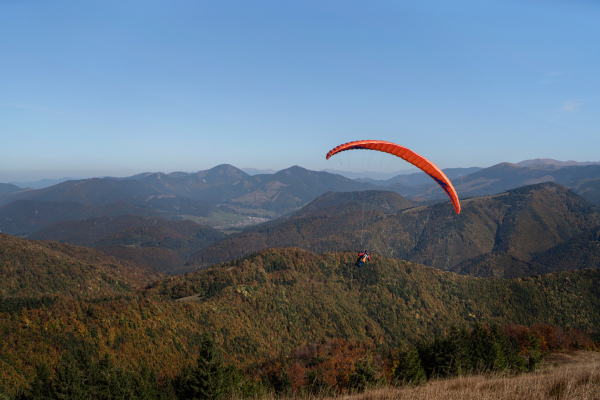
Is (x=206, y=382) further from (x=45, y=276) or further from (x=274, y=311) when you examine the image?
(x=45, y=276)

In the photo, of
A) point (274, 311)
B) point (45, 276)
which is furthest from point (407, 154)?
point (45, 276)

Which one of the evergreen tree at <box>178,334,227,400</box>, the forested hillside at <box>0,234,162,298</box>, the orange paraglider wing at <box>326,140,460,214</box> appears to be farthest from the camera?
the forested hillside at <box>0,234,162,298</box>

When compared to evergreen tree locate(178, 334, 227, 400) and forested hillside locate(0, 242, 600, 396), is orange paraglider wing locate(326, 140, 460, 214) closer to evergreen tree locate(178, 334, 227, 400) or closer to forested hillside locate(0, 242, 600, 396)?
evergreen tree locate(178, 334, 227, 400)

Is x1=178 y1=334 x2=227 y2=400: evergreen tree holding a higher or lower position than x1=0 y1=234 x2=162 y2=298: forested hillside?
higher

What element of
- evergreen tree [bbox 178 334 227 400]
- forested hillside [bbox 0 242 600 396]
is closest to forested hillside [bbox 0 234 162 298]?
forested hillside [bbox 0 242 600 396]

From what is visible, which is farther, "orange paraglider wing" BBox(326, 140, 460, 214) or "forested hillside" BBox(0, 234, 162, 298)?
"forested hillside" BBox(0, 234, 162, 298)

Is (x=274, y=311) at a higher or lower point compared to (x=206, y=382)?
lower

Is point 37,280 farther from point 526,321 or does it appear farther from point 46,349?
point 526,321

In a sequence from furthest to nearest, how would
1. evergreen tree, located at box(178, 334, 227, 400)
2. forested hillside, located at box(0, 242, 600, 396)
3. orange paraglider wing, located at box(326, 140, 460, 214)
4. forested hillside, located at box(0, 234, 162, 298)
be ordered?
forested hillside, located at box(0, 234, 162, 298) < forested hillside, located at box(0, 242, 600, 396) < orange paraglider wing, located at box(326, 140, 460, 214) < evergreen tree, located at box(178, 334, 227, 400)

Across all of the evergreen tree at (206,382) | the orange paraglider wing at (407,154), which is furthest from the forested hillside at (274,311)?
the orange paraglider wing at (407,154)
